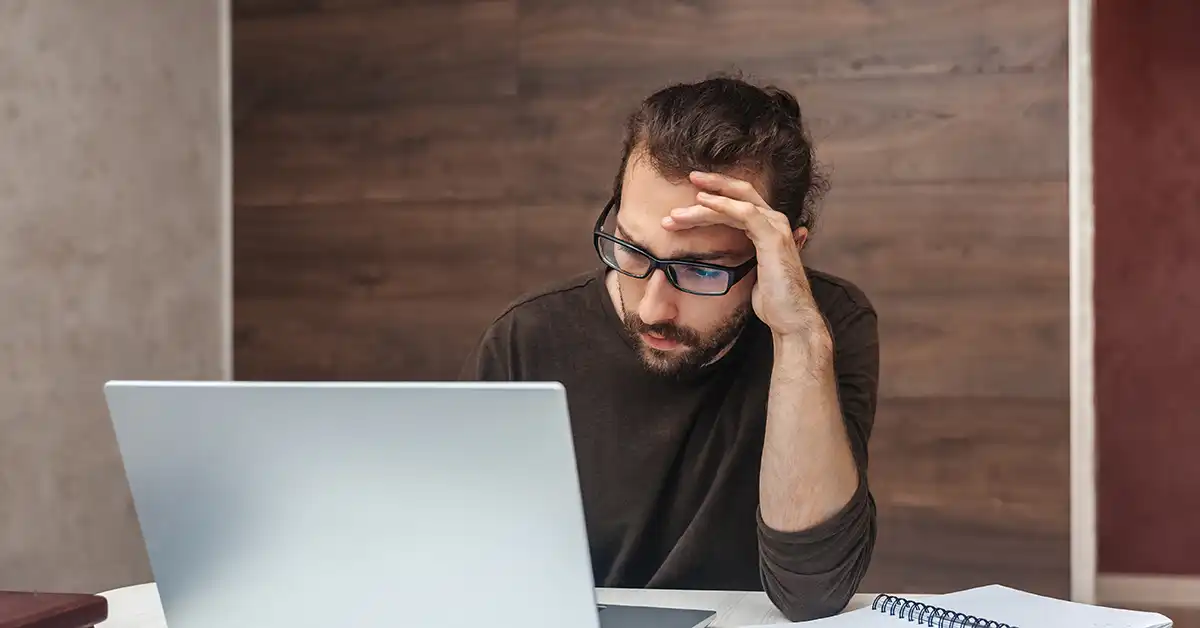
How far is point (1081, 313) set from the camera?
2494mm

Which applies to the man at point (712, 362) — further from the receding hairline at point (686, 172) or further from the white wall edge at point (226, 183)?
the white wall edge at point (226, 183)

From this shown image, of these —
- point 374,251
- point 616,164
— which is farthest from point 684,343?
point 374,251

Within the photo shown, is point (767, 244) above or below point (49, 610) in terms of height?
above

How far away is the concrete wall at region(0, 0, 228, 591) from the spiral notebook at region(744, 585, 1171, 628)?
5.86 ft

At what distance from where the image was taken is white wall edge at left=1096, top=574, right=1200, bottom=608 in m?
3.53

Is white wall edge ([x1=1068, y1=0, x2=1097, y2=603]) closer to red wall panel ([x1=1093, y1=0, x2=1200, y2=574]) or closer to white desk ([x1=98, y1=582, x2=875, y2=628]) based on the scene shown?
red wall panel ([x1=1093, y1=0, x2=1200, y2=574])

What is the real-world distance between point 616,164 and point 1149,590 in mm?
2115

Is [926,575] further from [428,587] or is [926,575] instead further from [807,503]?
[428,587]

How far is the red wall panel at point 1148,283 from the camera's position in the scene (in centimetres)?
357

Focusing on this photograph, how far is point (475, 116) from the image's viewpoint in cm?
281

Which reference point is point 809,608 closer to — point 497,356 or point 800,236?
point 800,236

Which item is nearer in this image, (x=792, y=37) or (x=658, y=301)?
(x=658, y=301)

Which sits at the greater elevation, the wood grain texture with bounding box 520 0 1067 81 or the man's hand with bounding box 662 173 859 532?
the wood grain texture with bounding box 520 0 1067 81

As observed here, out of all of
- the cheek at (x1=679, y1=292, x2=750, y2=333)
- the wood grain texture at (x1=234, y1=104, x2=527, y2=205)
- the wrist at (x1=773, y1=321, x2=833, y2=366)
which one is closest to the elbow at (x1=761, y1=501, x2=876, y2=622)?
the wrist at (x1=773, y1=321, x2=833, y2=366)
